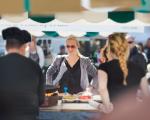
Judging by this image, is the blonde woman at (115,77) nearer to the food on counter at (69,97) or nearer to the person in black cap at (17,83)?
the person in black cap at (17,83)

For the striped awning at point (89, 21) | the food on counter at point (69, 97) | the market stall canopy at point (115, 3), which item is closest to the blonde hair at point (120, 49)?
the striped awning at point (89, 21)

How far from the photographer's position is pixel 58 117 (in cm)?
473

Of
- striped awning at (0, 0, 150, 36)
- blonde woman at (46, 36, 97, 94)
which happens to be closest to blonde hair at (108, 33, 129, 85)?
striped awning at (0, 0, 150, 36)

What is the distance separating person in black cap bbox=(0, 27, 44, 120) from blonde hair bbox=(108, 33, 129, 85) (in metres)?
0.82

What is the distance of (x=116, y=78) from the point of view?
141 inches

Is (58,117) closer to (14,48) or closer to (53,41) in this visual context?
(14,48)

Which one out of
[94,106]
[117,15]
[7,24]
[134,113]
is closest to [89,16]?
[117,15]

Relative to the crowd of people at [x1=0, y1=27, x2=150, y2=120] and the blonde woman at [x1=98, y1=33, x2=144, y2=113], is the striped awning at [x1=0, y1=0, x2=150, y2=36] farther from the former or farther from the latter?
the blonde woman at [x1=98, y1=33, x2=144, y2=113]

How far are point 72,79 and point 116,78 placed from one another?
5.31 feet

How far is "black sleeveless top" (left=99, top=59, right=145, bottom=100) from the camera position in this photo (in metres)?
3.57

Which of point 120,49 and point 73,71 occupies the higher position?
point 120,49

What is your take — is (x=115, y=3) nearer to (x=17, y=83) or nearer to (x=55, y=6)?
(x=55, y=6)

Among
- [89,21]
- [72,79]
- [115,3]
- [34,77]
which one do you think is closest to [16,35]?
[34,77]

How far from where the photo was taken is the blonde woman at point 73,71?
202 inches
